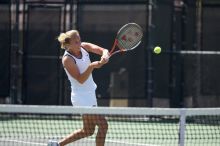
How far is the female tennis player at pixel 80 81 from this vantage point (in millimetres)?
5215

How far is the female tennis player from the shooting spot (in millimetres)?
5215

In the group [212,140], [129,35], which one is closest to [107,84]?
[212,140]

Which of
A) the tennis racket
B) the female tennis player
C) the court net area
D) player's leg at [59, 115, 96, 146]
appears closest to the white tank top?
the female tennis player

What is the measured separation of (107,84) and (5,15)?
7.33ft

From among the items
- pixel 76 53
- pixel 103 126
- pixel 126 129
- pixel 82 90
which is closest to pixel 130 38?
pixel 76 53

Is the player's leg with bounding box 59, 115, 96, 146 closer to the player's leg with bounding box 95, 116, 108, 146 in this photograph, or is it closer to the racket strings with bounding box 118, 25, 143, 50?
the player's leg with bounding box 95, 116, 108, 146

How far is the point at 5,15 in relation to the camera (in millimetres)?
11133

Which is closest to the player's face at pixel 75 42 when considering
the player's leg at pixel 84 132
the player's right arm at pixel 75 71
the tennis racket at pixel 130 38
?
the player's right arm at pixel 75 71

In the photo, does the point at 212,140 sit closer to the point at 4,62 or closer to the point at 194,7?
the point at 194,7

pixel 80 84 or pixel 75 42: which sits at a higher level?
pixel 75 42

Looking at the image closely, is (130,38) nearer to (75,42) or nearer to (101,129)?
(75,42)

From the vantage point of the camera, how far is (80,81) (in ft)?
17.3

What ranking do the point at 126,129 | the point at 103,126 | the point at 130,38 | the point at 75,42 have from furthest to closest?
the point at 126,129 → the point at 130,38 → the point at 75,42 → the point at 103,126

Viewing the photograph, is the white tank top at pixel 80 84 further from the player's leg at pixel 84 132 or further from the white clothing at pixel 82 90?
the player's leg at pixel 84 132
